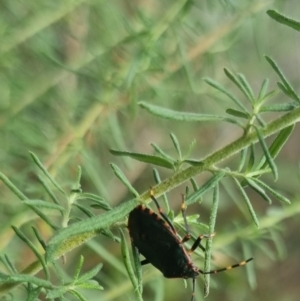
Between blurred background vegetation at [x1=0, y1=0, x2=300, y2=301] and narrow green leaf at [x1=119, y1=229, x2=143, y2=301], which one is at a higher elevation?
blurred background vegetation at [x1=0, y1=0, x2=300, y2=301]

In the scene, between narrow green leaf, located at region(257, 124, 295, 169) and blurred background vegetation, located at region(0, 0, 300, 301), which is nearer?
narrow green leaf, located at region(257, 124, 295, 169)

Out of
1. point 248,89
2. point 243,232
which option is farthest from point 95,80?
point 248,89

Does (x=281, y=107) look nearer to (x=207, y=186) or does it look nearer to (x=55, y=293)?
(x=207, y=186)

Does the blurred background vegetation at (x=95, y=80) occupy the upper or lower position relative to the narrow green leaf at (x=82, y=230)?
upper

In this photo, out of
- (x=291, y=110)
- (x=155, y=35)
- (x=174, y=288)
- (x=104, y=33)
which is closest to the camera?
(x=291, y=110)

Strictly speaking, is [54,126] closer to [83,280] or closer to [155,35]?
[155,35]

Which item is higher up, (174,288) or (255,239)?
(255,239)

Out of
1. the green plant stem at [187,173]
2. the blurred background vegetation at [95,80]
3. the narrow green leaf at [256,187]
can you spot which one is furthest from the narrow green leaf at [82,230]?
the blurred background vegetation at [95,80]

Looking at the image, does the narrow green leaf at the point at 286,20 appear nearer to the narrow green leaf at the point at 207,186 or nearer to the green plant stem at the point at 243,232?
the narrow green leaf at the point at 207,186

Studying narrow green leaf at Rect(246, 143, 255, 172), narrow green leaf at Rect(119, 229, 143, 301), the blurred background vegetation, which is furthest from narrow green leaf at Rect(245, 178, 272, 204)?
the blurred background vegetation

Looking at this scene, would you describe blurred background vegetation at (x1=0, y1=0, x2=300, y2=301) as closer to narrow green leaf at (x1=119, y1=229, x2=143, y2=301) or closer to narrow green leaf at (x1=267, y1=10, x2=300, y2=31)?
narrow green leaf at (x1=119, y1=229, x2=143, y2=301)

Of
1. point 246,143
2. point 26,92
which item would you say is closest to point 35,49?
point 26,92
